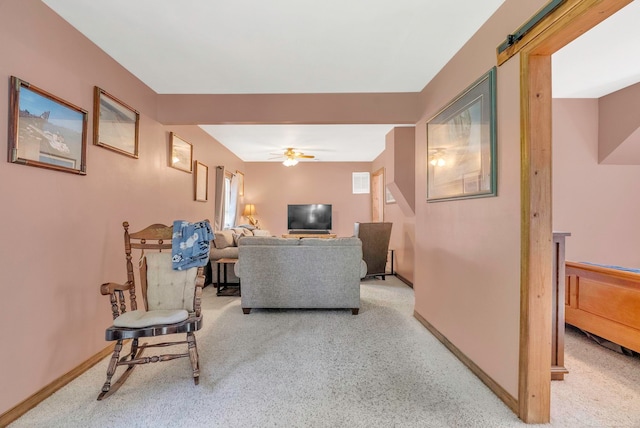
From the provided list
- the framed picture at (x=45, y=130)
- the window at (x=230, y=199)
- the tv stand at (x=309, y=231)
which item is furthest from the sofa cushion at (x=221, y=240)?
the tv stand at (x=309, y=231)

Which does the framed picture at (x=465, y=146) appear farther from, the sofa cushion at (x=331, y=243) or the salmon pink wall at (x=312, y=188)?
the salmon pink wall at (x=312, y=188)

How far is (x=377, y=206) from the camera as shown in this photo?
6.87 m

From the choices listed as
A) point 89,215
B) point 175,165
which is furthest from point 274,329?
point 175,165

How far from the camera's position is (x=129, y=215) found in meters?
2.71

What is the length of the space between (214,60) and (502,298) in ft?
9.56

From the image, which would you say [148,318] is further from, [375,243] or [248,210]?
[248,210]

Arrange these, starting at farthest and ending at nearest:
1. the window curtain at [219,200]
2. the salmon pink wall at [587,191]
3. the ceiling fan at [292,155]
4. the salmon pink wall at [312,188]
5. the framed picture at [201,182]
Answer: the salmon pink wall at [312,188], the ceiling fan at [292,155], the window curtain at [219,200], the framed picture at [201,182], the salmon pink wall at [587,191]

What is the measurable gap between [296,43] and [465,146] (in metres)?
1.56

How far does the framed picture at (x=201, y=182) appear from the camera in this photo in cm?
436

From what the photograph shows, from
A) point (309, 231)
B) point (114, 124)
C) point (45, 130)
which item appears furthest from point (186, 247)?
point (309, 231)

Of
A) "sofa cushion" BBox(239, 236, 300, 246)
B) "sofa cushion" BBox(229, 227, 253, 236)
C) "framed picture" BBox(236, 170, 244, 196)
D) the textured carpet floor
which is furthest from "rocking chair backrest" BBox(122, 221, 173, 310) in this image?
"framed picture" BBox(236, 170, 244, 196)

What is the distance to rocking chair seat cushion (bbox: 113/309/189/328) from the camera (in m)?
1.86

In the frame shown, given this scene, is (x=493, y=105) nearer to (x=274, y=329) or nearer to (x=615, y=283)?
(x=615, y=283)

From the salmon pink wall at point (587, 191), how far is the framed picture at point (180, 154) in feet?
15.0
